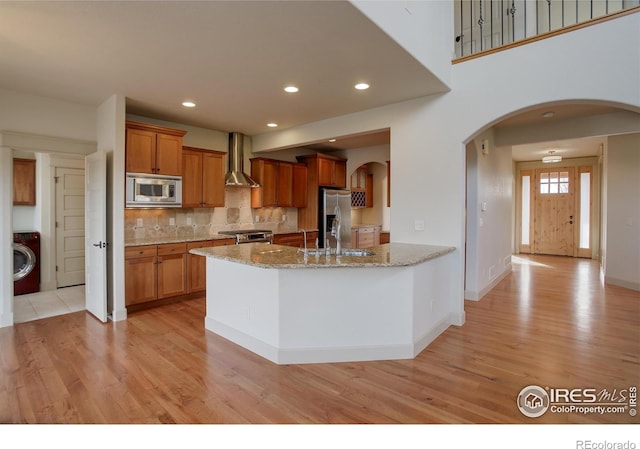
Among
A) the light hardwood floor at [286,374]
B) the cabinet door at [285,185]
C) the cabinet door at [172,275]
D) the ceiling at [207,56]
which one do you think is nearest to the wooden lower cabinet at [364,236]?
the cabinet door at [285,185]

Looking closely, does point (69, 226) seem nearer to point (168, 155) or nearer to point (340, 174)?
point (168, 155)

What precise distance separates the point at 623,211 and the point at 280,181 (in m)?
5.74

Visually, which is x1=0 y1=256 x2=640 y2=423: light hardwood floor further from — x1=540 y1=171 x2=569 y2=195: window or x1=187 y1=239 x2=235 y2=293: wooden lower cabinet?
x1=540 y1=171 x2=569 y2=195: window

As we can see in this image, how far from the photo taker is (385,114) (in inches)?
171

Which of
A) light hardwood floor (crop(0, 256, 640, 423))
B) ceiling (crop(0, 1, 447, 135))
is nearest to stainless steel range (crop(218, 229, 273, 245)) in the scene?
light hardwood floor (crop(0, 256, 640, 423))

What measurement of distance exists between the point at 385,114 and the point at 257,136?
8.77 ft

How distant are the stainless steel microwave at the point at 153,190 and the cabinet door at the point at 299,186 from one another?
7.83 ft

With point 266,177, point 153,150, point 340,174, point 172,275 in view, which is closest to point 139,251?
point 172,275

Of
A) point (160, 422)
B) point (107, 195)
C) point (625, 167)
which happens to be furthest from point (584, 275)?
point (107, 195)

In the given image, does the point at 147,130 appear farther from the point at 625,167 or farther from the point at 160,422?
the point at 625,167

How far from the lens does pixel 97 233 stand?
412cm

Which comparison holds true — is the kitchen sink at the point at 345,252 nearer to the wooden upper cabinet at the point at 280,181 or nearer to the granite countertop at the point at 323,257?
the granite countertop at the point at 323,257

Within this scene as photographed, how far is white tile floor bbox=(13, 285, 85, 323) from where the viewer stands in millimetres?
4258

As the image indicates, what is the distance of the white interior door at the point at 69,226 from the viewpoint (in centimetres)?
571
